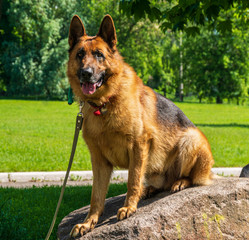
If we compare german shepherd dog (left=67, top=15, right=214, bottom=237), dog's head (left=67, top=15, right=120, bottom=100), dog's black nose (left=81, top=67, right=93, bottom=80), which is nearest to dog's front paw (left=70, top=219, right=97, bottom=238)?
german shepherd dog (left=67, top=15, right=214, bottom=237)

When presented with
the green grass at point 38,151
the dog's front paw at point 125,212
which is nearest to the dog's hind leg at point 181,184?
the dog's front paw at point 125,212

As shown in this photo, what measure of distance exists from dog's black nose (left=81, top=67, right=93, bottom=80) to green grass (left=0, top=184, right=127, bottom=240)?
1.97 m

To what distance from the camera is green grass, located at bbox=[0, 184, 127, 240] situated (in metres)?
4.12

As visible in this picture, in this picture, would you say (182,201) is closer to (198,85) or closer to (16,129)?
(16,129)

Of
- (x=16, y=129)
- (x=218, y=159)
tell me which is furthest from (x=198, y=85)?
(x=218, y=159)

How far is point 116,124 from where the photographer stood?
3334mm

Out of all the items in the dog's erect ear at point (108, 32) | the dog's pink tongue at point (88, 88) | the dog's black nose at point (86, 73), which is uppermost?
the dog's erect ear at point (108, 32)

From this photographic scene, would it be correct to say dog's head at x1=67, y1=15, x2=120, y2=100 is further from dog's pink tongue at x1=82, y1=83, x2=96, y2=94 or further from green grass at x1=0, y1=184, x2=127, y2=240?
green grass at x1=0, y1=184, x2=127, y2=240

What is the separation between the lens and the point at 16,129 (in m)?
14.5

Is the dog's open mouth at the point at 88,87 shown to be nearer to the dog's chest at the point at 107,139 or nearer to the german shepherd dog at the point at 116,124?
the german shepherd dog at the point at 116,124

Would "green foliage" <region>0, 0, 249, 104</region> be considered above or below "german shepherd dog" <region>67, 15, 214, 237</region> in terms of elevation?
above

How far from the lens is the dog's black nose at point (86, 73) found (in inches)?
121

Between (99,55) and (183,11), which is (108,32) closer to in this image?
(99,55)

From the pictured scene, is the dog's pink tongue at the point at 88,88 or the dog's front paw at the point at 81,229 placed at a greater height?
the dog's pink tongue at the point at 88,88
